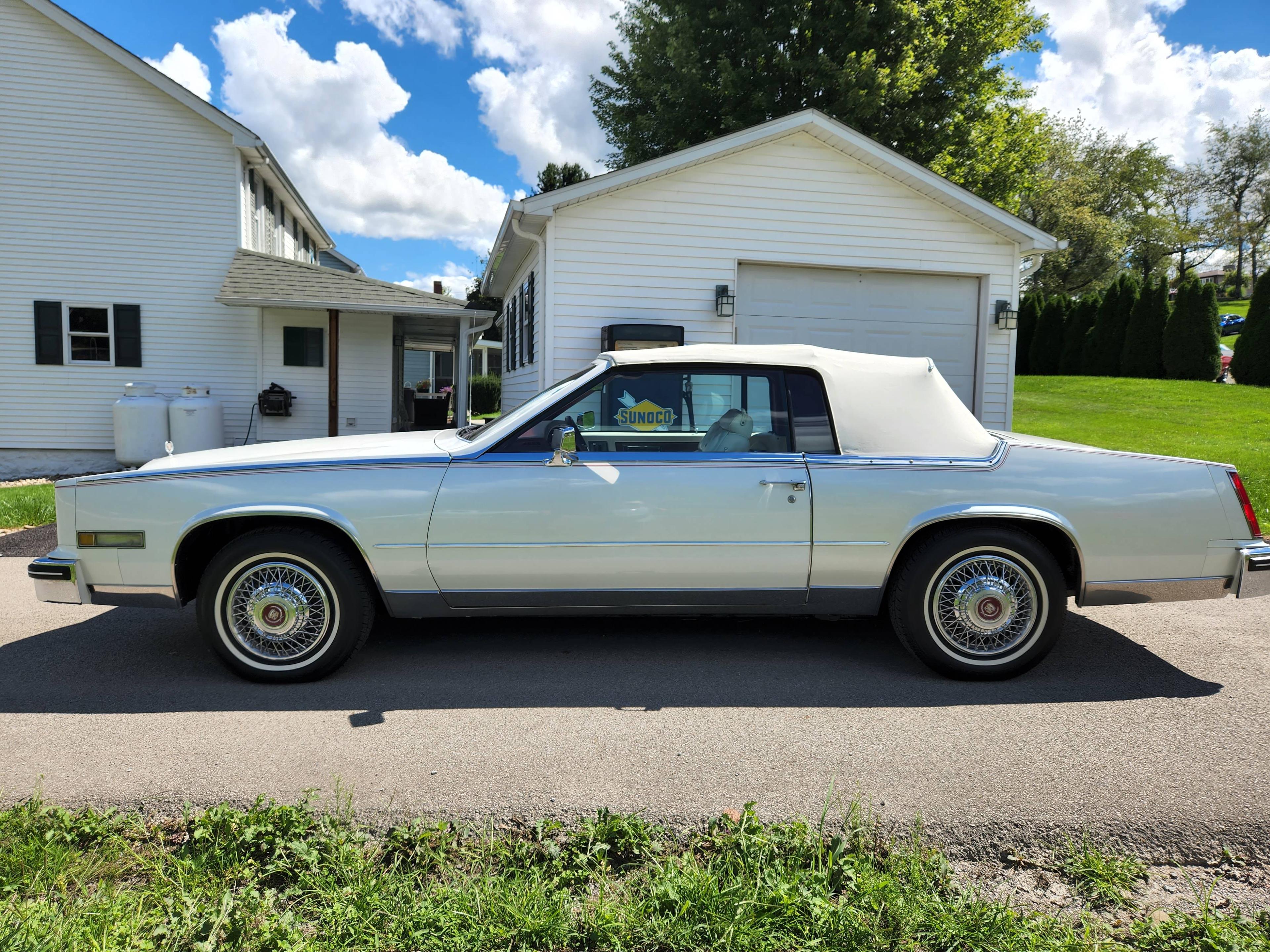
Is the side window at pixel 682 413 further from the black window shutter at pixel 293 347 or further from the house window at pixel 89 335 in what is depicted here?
the house window at pixel 89 335

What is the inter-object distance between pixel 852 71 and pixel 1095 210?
114 feet

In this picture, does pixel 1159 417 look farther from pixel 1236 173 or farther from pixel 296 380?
pixel 1236 173

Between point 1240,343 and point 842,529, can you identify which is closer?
point 842,529

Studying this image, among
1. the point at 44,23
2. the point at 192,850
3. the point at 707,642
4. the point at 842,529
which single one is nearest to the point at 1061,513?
the point at 842,529

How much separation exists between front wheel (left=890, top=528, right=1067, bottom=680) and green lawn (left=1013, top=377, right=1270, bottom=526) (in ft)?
22.9

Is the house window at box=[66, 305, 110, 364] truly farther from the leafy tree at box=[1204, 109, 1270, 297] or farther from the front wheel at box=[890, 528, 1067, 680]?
the leafy tree at box=[1204, 109, 1270, 297]

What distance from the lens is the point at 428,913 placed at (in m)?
2.20

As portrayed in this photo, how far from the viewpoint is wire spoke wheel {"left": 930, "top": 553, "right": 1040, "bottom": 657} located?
4.02 metres

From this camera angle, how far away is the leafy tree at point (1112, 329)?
86.3 feet

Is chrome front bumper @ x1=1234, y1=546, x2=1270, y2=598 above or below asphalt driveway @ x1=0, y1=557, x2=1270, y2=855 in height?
above

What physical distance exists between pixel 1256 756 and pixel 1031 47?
83.8ft

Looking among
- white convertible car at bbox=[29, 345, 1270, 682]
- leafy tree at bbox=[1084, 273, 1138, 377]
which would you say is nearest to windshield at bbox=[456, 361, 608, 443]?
white convertible car at bbox=[29, 345, 1270, 682]

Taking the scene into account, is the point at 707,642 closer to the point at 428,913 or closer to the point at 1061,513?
the point at 1061,513

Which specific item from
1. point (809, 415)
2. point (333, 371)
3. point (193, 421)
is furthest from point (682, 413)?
point (193, 421)
